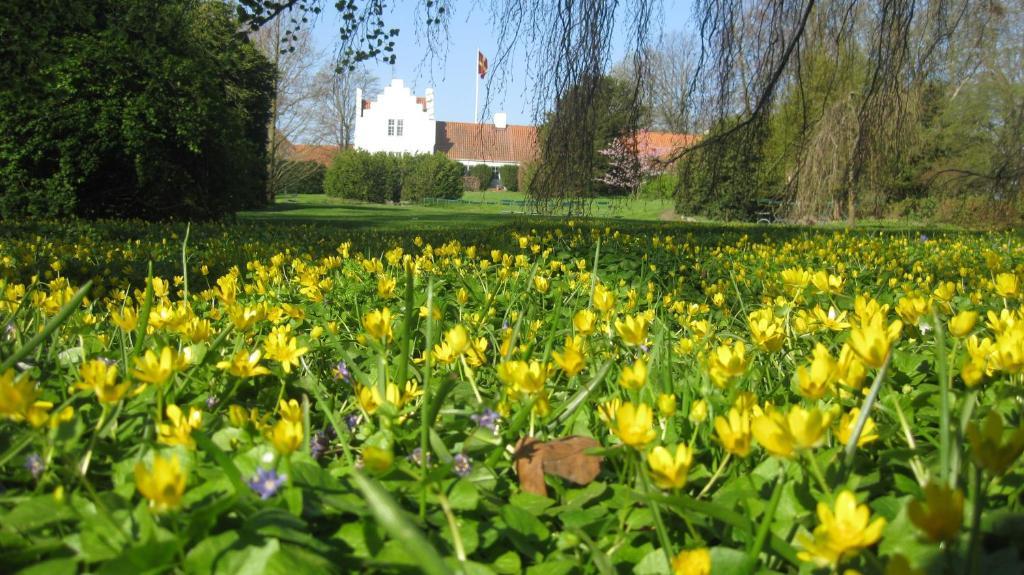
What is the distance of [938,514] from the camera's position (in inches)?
22.6

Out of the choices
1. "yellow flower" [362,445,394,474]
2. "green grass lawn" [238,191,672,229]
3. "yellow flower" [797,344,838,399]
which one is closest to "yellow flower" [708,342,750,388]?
"yellow flower" [797,344,838,399]

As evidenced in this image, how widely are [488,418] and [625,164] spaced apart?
282cm

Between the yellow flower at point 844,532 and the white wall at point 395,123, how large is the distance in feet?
186

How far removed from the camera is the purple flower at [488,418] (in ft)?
3.20

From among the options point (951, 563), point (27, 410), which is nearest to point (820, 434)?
point (951, 563)

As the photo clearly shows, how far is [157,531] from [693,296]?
136 inches

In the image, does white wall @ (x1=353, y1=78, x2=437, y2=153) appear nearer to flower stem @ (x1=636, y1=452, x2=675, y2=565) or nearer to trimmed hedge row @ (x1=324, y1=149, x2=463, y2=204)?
trimmed hedge row @ (x1=324, y1=149, x2=463, y2=204)

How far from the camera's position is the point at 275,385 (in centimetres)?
131

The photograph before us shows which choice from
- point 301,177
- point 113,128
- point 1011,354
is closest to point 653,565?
point 1011,354

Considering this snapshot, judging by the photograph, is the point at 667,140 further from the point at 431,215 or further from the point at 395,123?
the point at 395,123

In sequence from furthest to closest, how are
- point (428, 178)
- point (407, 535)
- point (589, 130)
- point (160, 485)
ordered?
1. point (428, 178)
2. point (589, 130)
3. point (160, 485)
4. point (407, 535)

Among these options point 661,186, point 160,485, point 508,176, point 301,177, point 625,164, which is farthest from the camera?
point 508,176

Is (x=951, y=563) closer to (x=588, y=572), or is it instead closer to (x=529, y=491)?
(x=588, y=572)

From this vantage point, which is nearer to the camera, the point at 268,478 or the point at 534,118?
the point at 268,478
